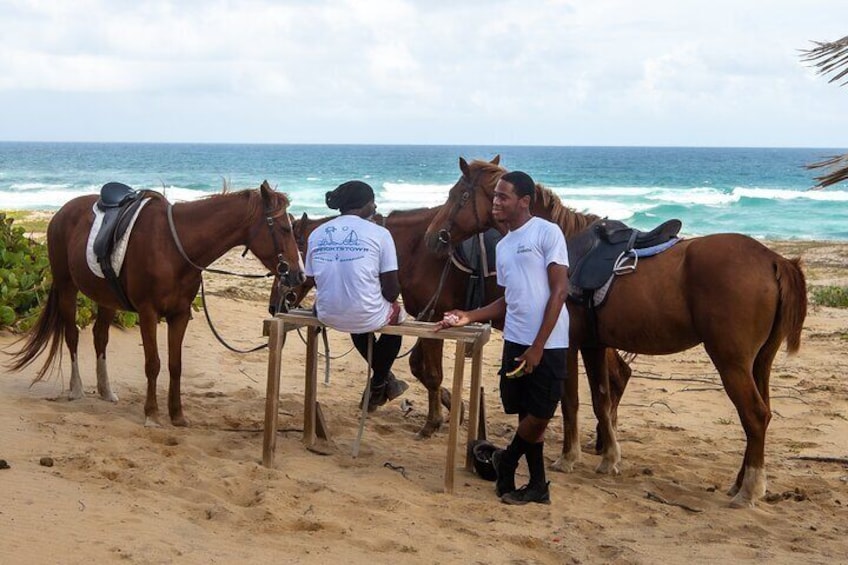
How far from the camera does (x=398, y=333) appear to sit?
19.7 feet

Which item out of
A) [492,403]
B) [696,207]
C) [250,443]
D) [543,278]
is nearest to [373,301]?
[543,278]

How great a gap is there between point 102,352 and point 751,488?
5.13 m

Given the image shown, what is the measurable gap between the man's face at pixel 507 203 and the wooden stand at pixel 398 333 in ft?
2.48

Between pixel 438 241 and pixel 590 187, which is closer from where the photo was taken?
pixel 438 241

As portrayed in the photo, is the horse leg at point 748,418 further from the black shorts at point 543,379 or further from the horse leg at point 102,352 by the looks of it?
the horse leg at point 102,352

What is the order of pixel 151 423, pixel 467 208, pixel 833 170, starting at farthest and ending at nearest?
pixel 151 423, pixel 467 208, pixel 833 170

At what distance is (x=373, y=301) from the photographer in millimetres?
5914

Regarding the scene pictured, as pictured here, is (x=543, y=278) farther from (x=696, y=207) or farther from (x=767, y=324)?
(x=696, y=207)

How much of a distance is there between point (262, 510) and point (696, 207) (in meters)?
41.1

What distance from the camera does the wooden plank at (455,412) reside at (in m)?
5.66

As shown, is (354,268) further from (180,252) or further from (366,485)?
(180,252)

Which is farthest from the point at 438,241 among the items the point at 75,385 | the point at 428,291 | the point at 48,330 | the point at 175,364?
the point at 48,330

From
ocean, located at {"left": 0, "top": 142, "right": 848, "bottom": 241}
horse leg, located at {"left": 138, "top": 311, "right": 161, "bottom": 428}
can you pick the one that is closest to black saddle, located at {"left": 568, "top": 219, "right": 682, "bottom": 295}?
horse leg, located at {"left": 138, "top": 311, "right": 161, "bottom": 428}

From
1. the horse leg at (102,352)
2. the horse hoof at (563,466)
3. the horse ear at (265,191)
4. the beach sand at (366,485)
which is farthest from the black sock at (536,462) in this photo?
the horse leg at (102,352)
